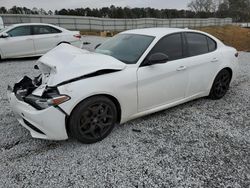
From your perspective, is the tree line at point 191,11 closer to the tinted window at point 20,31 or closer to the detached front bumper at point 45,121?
the tinted window at point 20,31

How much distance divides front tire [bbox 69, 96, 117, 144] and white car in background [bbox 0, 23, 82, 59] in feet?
22.2

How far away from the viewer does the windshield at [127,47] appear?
10.2 ft

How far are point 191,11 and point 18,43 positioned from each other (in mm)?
69445

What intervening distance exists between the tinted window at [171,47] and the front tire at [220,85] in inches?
44.9

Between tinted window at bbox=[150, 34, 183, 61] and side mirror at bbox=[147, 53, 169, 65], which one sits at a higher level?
tinted window at bbox=[150, 34, 183, 61]

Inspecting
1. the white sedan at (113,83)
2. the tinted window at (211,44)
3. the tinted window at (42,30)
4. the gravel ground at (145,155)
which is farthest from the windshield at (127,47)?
the tinted window at (42,30)

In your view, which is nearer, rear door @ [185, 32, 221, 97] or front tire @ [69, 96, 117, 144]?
front tire @ [69, 96, 117, 144]

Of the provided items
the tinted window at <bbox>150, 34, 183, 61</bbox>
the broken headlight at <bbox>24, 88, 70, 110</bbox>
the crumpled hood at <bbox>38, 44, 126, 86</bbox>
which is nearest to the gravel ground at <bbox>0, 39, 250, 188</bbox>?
the broken headlight at <bbox>24, 88, 70, 110</bbox>

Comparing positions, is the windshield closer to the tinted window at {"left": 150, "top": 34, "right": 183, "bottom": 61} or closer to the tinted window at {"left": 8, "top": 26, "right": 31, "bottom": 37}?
the tinted window at {"left": 150, "top": 34, "right": 183, "bottom": 61}

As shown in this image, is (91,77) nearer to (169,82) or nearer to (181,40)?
(169,82)

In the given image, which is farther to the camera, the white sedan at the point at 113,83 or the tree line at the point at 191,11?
the tree line at the point at 191,11

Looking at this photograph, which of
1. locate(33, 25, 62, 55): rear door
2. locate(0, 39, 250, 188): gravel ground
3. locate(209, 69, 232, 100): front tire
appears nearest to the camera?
locate(0, 39, 250, 188): gravel ground

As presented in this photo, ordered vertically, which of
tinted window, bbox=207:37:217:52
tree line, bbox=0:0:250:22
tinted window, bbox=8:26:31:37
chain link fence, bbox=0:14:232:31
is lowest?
tinted window, bbox=207:37:217:52

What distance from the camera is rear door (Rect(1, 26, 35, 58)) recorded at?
789cm
